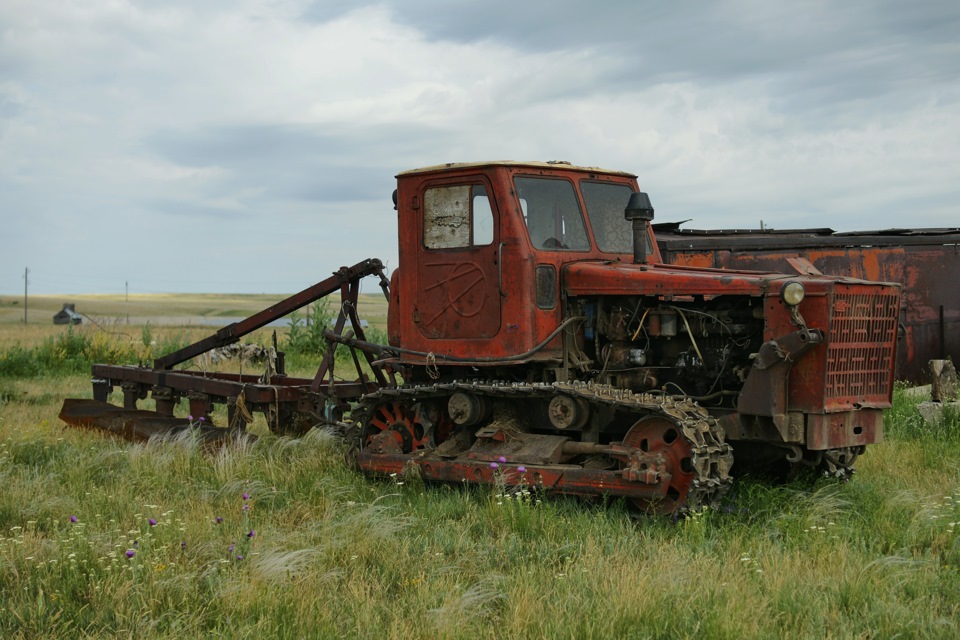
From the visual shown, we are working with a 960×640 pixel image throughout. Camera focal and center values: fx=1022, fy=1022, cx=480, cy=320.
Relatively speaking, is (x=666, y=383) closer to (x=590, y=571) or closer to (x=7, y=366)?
(x=590, y=571)

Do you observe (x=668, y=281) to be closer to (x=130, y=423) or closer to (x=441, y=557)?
(x=441, y=557)

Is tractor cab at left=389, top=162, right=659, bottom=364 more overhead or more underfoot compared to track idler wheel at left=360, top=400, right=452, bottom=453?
more overhead

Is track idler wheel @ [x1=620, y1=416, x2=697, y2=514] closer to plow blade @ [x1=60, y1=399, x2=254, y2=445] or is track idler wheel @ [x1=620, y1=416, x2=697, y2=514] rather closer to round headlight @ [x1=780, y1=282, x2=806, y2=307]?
round headlight @ [x1=780, y1=282, x2=806, y2=307]

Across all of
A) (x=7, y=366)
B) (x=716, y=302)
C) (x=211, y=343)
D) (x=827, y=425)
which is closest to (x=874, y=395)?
(x=827, y=425)

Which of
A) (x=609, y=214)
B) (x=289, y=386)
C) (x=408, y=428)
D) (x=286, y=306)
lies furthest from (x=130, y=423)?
(x=609, y=214)

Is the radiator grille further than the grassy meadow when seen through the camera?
Yes

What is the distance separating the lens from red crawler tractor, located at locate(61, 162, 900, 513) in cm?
681

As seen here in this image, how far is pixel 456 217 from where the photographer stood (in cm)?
799

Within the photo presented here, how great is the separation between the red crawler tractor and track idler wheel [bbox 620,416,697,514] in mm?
14

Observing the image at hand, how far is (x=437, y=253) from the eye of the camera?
8078 millimetres

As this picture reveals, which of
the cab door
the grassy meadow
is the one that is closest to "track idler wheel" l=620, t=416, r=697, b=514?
the grassy meadow

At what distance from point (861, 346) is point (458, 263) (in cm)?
302

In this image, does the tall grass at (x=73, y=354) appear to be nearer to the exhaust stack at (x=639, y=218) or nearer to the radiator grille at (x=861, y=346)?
the exhaust stack at (x=639, y=218)

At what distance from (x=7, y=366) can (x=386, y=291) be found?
10031 millimetres
